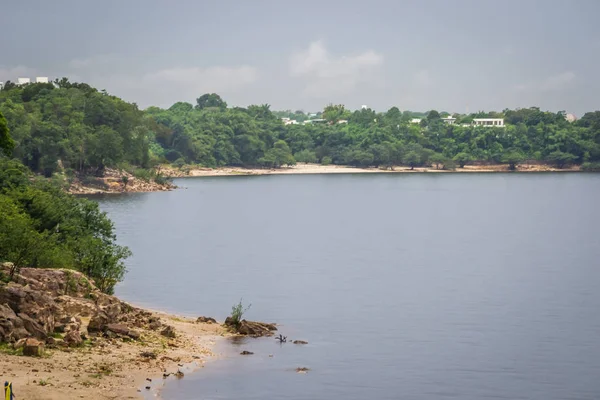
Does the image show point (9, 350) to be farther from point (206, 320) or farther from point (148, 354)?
point (206, 320)

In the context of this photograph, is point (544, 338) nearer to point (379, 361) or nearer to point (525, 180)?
point (379, 361)

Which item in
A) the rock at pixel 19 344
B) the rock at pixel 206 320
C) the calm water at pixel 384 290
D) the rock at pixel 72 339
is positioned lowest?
the calm water at pixel 384 290

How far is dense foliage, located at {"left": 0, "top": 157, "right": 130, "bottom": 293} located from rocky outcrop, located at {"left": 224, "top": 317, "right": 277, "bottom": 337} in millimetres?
6176

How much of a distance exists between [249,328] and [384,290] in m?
17.0

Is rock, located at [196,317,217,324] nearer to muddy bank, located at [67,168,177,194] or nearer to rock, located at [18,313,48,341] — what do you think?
rock, located at [18,313,48,341]

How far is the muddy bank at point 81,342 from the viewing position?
2759cm

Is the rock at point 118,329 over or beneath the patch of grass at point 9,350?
beneath

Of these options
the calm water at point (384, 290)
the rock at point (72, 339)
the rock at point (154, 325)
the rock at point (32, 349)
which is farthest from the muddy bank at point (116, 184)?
the rock at point (32, 349)

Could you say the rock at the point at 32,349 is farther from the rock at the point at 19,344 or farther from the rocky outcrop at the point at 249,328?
the rocky outcrop at the point at 249,328

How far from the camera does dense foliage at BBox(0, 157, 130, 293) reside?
124 feet

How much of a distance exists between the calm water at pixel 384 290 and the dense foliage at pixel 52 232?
460cm

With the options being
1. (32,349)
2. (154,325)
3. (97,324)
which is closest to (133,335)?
(97,324)

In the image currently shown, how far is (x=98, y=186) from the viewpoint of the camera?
13312 centimetres

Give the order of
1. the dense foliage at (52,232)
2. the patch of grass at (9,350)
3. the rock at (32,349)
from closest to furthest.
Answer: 1. the patch of grass at (9,350)
2. the rock at (32,349)
3. the dense foliage at (52,232)
